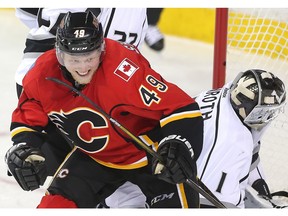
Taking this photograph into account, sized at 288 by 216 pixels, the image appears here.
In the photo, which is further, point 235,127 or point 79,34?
point 235,127

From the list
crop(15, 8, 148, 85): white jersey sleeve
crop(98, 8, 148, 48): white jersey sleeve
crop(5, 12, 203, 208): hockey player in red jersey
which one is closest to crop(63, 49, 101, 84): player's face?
crop(5, 12, 203, 208): hockey player in red jersey

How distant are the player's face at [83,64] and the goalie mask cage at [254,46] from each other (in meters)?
1.23

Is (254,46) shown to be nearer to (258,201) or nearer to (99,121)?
(258,201)

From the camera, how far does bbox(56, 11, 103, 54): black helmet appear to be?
2480 millimetres

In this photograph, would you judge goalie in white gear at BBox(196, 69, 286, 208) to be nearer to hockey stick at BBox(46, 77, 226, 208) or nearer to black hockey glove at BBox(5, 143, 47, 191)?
hockey stick at BBox(46, 77, 226, 208)

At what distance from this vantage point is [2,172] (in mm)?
3521

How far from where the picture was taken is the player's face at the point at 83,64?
8.15ft

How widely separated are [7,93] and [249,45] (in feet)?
4.69

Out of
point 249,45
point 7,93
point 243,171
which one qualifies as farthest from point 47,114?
point 7,93

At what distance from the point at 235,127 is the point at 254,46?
1128 mm

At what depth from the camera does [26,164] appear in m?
2.49

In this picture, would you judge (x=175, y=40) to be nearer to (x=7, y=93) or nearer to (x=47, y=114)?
(x=7, y=93)

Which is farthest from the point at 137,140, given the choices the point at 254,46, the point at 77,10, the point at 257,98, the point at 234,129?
the point at 254,46

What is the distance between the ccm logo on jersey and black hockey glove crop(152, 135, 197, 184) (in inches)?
8.9
